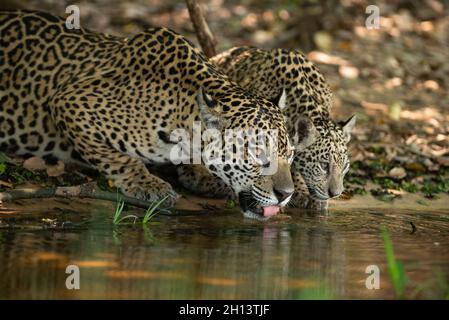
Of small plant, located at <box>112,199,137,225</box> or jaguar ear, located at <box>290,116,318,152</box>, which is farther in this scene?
jaguar ear, located at <box>290,116,318,152</box>

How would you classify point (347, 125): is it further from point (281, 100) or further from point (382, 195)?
point (382, 195)

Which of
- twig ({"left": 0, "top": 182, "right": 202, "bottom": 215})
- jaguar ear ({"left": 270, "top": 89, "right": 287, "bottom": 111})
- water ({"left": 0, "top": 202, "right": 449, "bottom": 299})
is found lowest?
water ({"left": 0, "top": 202, "right": 449, "bottom": 299})

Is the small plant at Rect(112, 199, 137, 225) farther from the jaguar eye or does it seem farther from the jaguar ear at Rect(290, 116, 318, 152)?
the jaguar eye

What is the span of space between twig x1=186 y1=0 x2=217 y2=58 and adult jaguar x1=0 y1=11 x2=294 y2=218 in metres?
1.73

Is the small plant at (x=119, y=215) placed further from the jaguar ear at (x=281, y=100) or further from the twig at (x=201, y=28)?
the twig at (x=201, y=28)

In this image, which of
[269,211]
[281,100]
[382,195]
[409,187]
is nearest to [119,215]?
[269,211]

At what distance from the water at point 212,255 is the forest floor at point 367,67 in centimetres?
137

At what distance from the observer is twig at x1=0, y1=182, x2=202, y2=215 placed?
949 centimetres

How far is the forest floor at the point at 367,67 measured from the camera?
11.8 metres

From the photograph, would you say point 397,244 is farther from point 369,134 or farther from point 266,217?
point 369,134

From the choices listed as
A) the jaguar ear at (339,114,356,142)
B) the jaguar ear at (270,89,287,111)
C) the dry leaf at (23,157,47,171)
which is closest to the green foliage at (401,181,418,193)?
the jaguar ear at (339,114,356,142)

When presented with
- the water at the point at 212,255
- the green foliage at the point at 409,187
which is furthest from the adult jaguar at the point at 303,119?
the green foliage at the point at 409,187

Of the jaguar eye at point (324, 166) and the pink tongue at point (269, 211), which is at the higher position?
the jaguar eye at point (324, 166)
